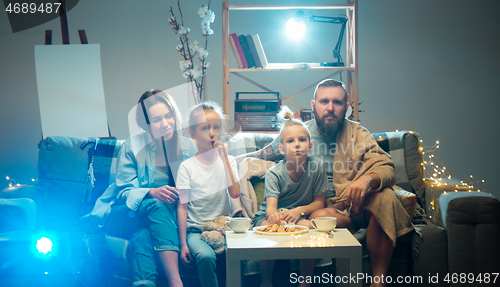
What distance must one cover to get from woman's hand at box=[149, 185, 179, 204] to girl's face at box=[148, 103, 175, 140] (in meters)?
0.30

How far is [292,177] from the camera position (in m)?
1.71

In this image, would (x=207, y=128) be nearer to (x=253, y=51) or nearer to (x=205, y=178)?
(x=205, y=178)

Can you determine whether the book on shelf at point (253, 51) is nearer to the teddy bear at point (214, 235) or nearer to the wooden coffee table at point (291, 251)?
the teddy bear at point (214, 235)

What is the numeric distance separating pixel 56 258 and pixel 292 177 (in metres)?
1.09

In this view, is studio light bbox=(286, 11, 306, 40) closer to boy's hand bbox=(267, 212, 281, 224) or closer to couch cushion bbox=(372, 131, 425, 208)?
couch cushion bbox=(372, 131, 425, 208)

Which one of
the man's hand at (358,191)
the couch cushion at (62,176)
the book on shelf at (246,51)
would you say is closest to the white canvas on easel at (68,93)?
the couch cushion at (62,176)

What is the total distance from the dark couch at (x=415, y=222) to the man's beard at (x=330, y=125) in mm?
372

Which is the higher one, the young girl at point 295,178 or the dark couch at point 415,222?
the young girl at point 295,178

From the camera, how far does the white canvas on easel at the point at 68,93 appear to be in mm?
2615

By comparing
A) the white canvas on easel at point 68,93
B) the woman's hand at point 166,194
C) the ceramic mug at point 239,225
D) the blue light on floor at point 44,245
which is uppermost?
the white canvas on easel at point 68,93

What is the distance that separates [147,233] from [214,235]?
29 centimetres

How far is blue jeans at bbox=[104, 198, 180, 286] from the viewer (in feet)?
4.89

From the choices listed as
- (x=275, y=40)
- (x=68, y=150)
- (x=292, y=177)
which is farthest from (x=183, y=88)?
(x=292, y=177)

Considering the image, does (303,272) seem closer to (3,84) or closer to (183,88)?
(183,88)
